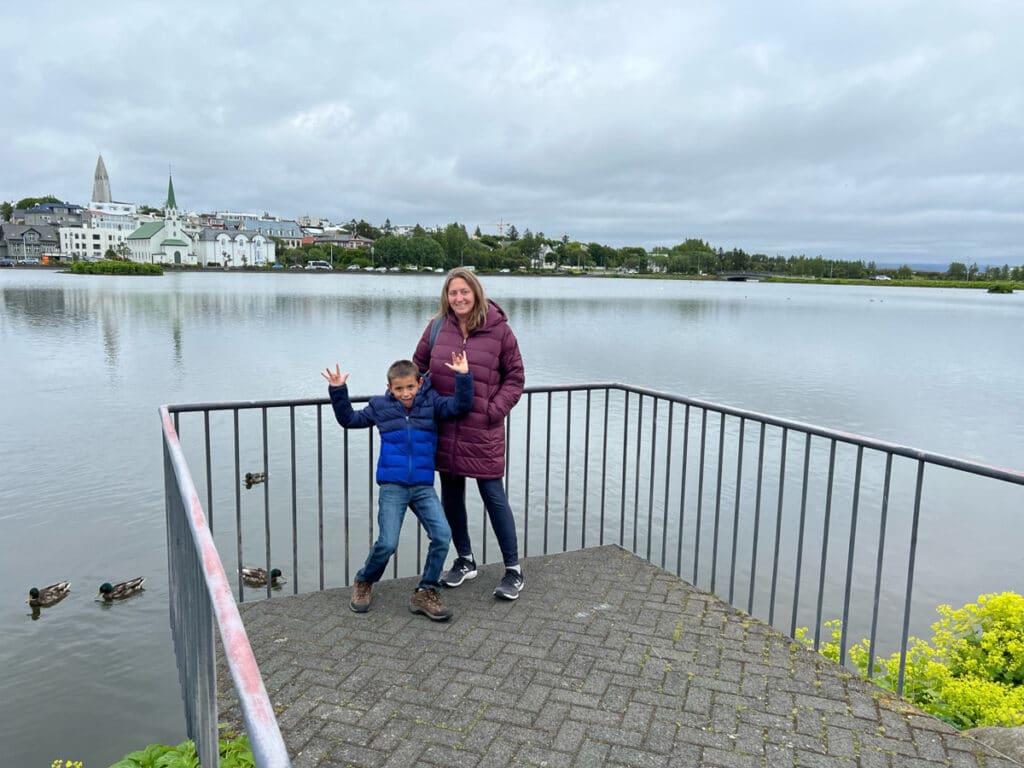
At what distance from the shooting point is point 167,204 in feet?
522

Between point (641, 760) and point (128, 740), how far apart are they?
198 inches

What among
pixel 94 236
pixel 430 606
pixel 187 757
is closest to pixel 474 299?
pixel 430 606

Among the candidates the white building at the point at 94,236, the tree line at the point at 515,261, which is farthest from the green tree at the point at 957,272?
the white building at the point at 94,236

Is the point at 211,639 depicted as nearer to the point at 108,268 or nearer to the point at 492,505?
the point at 492,505

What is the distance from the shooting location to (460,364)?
14.9 ft

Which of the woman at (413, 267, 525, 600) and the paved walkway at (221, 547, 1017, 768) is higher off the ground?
the woman at (413, 267, 525, 600)

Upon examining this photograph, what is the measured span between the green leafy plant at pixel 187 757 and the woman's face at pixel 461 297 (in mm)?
2525

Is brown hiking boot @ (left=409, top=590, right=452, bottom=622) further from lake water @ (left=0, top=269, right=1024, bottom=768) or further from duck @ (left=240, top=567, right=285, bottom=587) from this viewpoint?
duck @ (left=240, top=567, right=285, bottom=587)

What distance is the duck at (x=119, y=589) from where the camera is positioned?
892 centimetres

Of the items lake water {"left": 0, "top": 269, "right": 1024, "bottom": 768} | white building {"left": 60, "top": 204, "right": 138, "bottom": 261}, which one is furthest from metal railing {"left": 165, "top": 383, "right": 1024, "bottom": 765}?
white building {"left": 60, "top": 204, "right": 138, "bottom": 261}

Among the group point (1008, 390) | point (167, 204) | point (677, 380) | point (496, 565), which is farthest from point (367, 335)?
point (167, 204)

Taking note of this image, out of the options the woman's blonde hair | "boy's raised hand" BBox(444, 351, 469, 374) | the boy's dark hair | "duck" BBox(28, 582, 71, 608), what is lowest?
"duck" BBox(28, 582, 71, 608)

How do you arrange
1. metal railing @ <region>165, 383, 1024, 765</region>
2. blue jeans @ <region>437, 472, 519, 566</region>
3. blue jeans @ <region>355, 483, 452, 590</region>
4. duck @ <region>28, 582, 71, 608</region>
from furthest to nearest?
1. duck @ <region>28, 582, 71, 608</region>
2. metal railing @ <region>165, 383, 1024, 765</region>
3. blue jeans @ <region>437, 472, 519, 566</region>
4. blue jeans @ <region>355, 483, 452, 590</region>

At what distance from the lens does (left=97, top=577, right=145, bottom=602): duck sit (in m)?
8.92
